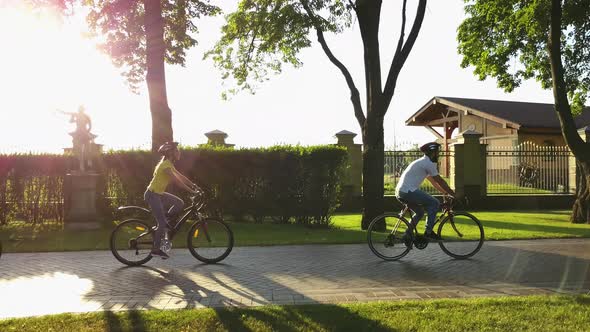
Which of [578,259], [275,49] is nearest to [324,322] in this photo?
[578,259]

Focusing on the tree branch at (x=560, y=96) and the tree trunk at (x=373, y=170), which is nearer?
the tree trunk at (x=373, y=170)

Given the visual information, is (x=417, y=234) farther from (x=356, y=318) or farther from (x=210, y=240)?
(x=356, y=318)


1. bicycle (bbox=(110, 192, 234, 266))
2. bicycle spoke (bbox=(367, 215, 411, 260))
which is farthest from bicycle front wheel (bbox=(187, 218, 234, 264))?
bicycle spoke (bbox=(367, 215, 411, 260))

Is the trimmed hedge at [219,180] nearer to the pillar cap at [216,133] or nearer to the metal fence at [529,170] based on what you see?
the pillar cap at [216,133]

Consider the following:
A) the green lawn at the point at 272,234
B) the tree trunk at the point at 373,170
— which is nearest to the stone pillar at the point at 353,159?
the green lawn at the point at 272,234

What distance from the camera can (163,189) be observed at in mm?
7746

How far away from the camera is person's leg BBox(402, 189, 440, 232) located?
26.2ft

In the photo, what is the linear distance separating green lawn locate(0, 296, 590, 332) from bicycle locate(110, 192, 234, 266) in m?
2.95

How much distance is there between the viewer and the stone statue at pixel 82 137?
13.7m

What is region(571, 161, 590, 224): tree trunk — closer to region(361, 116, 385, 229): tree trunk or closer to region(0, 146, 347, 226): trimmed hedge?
region(361, 116, 385, 229): tree trunk

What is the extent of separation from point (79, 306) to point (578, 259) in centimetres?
753

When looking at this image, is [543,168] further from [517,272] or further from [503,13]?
[517,272]

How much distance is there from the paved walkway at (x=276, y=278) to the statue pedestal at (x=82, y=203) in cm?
407

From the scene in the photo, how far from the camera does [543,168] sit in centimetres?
2072
